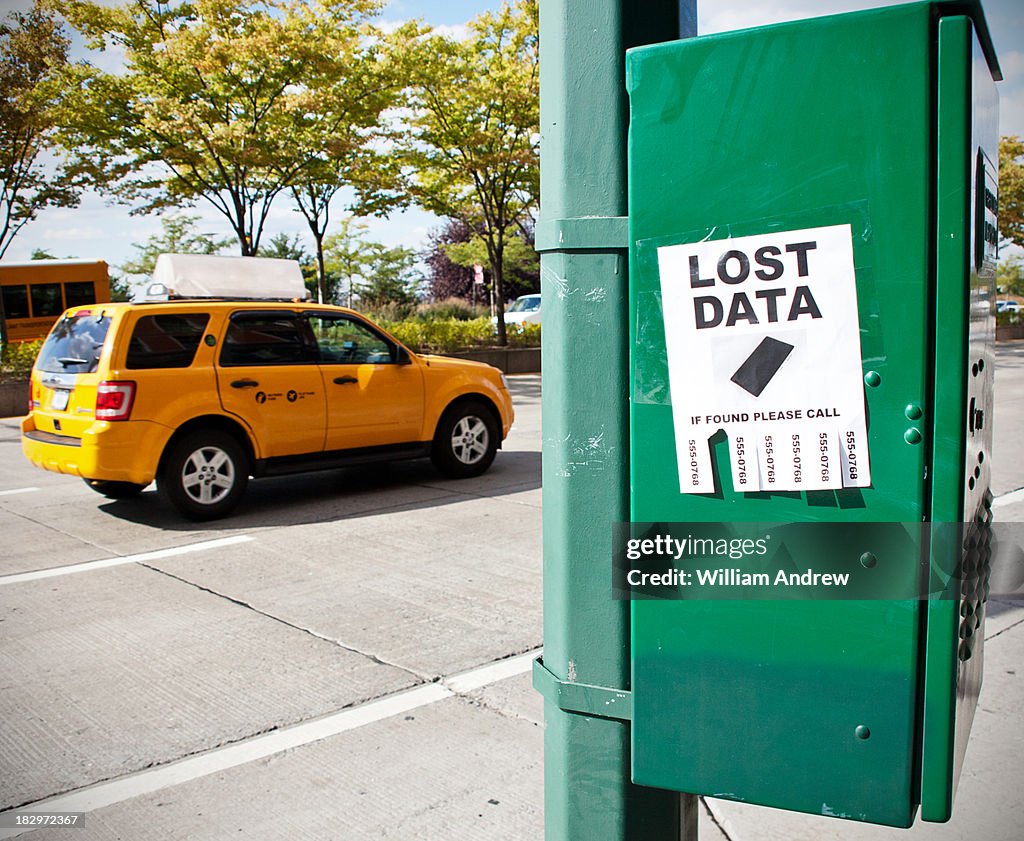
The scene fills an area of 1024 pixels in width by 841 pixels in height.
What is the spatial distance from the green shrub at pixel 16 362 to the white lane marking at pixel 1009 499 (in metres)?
15.8

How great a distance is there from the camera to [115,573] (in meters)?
6.52

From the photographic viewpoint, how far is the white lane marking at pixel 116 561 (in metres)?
6.45

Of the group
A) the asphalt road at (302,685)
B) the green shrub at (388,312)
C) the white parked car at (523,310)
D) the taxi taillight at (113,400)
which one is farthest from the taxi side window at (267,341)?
the white parked car at (523,310)

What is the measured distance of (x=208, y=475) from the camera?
8.01m

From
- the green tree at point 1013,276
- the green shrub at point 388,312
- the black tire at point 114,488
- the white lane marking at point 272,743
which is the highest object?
the green tree at point 1013,276

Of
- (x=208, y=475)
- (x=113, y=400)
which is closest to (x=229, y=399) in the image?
(x=208, y=475)

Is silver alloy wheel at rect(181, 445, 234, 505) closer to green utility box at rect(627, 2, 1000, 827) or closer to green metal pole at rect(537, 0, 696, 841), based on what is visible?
green metal pole at rect(537, 0, 696, 841)

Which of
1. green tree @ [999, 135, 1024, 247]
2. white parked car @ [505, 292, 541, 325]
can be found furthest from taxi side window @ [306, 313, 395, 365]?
green tree @ [999, 135, 1024, 247]

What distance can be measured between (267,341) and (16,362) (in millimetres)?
11513

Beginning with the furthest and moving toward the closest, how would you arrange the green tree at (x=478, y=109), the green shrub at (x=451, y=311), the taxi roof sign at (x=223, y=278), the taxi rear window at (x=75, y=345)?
the green shrub at (x=451, y=311) < the green tree at (x=478, y=109) < the taxi roof sign at (x=223, y=278) < the taxi rear window at (x=75, y=345)

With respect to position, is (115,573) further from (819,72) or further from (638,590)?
(819,72)

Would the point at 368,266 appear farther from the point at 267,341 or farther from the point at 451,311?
the point at 267,341

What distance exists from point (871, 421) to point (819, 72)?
0.56m

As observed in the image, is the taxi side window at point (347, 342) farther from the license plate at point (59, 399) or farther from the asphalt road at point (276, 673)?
the license plate at point (59, 399)
